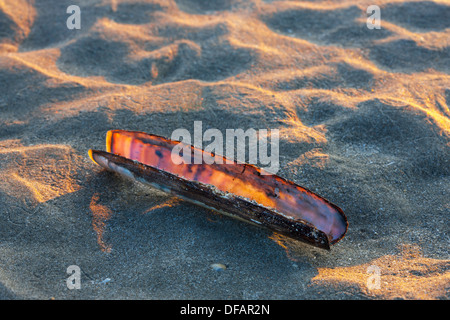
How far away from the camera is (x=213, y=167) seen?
106 inches

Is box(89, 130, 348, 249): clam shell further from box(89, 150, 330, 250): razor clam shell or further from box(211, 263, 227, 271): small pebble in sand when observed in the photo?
box(211, 263, 227, 271): small pebble in sand

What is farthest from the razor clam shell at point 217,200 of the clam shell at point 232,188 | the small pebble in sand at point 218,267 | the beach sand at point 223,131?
the small pebble in sand at point 218,267

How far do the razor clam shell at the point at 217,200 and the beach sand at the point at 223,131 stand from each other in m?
0.12

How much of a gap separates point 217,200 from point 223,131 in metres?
0.93

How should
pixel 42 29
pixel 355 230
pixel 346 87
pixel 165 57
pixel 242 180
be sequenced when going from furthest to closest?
1. pixel 42 29
2. pixel 165 57
3. pixel 346 87
4. pixel 242 180
5. pixel 355 230

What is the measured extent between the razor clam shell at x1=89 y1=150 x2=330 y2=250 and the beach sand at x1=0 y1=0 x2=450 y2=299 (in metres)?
0.12

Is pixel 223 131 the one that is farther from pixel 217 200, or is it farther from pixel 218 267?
pixel 218 267

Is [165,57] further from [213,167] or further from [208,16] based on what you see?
[213,167]

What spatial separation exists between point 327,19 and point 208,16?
1235mm

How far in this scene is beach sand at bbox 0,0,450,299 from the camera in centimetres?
214

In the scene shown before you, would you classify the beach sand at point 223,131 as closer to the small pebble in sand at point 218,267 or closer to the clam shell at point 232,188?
the small pebble in sand at point 218,267
